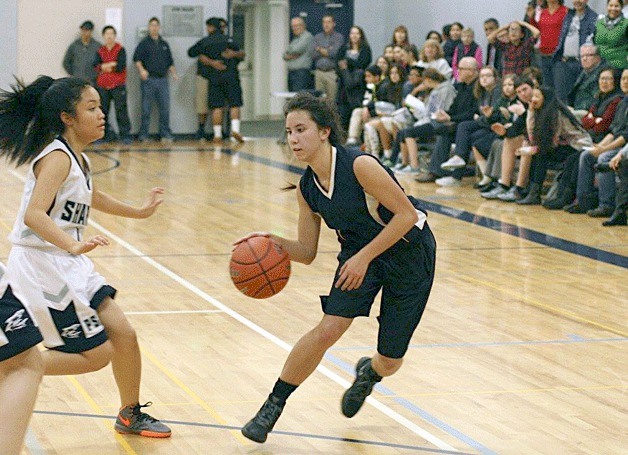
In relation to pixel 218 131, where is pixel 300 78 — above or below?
above

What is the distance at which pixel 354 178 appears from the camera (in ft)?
14.1

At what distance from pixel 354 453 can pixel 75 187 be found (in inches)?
55.0

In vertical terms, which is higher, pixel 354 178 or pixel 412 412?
pixel 354 178

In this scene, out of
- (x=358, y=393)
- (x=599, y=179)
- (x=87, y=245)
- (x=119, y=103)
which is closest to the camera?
(x=87, y=245)

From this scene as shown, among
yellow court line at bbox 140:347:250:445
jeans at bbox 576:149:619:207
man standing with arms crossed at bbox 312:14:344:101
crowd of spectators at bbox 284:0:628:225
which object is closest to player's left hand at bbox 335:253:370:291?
yellow court line at bbox 140:347:250:445

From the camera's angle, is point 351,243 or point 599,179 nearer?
point 351,243

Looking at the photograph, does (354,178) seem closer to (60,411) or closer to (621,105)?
(60,411)

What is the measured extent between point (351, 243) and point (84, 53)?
48.9 feet

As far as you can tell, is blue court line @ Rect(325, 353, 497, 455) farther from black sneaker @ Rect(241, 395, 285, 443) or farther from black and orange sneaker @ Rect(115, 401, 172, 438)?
black and orange sneaker @ Rect(115, 401, 172, 438)

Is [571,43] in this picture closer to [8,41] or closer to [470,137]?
[470,137]

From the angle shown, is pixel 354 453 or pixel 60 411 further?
pixel 60 411

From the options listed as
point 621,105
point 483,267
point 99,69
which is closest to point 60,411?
point 483,267

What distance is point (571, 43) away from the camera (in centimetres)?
1323

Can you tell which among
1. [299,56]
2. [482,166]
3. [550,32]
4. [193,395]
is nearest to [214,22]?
[299,56]
